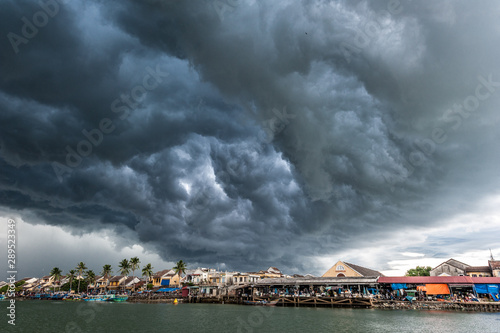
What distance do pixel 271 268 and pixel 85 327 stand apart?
89.2 metres

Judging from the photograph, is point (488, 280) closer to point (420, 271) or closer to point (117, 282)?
point (420, 271)

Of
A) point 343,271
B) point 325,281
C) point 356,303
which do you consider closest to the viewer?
point 356,303

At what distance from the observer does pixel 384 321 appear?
131 ft

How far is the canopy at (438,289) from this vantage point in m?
58.4

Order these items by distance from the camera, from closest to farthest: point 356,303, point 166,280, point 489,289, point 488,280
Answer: point 489,289
point 488,280
point 356,303
point 166,280

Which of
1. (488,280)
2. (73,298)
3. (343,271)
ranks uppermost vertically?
(343,271)

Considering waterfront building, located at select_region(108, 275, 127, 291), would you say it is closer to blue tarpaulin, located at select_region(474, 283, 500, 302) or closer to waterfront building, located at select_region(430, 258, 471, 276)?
waterfront building, located at select_region(430, 258, 471, 276)

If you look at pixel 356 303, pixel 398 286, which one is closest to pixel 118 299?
pixel 356 303

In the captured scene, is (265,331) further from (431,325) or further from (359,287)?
(359,287)

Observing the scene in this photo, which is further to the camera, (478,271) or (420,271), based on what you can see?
(420,271)

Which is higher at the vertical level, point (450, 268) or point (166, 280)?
point (450, 268)

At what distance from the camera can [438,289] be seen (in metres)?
58.9

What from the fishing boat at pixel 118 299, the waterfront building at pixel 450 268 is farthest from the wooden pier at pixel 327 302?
the fishing boat at pixel 118 299

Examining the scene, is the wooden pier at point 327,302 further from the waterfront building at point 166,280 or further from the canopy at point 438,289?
the waterfront building at point 166,280
